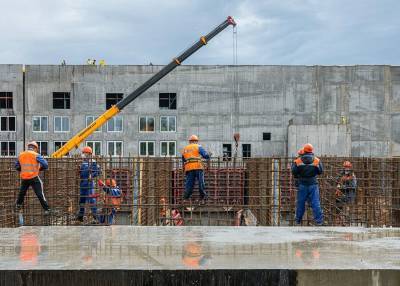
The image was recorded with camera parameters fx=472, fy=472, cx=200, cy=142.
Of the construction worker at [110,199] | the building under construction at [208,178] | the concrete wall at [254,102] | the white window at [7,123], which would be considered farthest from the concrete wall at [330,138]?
the construction worker at [110,199]

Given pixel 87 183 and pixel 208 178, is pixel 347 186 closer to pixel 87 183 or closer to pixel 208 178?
pixel 208 178

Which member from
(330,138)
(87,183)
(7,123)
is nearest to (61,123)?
(7,123)

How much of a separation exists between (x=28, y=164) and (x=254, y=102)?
2960cm

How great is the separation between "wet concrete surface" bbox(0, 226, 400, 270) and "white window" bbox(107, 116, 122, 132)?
106ft

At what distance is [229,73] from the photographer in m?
39.1

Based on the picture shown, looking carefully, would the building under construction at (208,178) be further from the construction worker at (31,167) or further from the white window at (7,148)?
the construction worker at (31,167)

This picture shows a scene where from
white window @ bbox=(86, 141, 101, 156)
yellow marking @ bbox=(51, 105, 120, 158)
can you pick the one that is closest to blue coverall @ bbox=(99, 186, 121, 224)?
yellow marking @ bbox=(51, 105, 120, 158)

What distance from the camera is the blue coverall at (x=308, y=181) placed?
1041cm

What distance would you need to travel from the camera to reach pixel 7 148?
3925cm

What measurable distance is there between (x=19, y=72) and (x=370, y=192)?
32831 millimetres

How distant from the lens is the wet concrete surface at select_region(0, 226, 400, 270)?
478 centimetres

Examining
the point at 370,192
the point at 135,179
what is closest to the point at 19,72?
the point at 135,179

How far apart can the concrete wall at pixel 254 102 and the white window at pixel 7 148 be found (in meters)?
1.81

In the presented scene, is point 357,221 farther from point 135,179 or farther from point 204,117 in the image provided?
point 204,117
